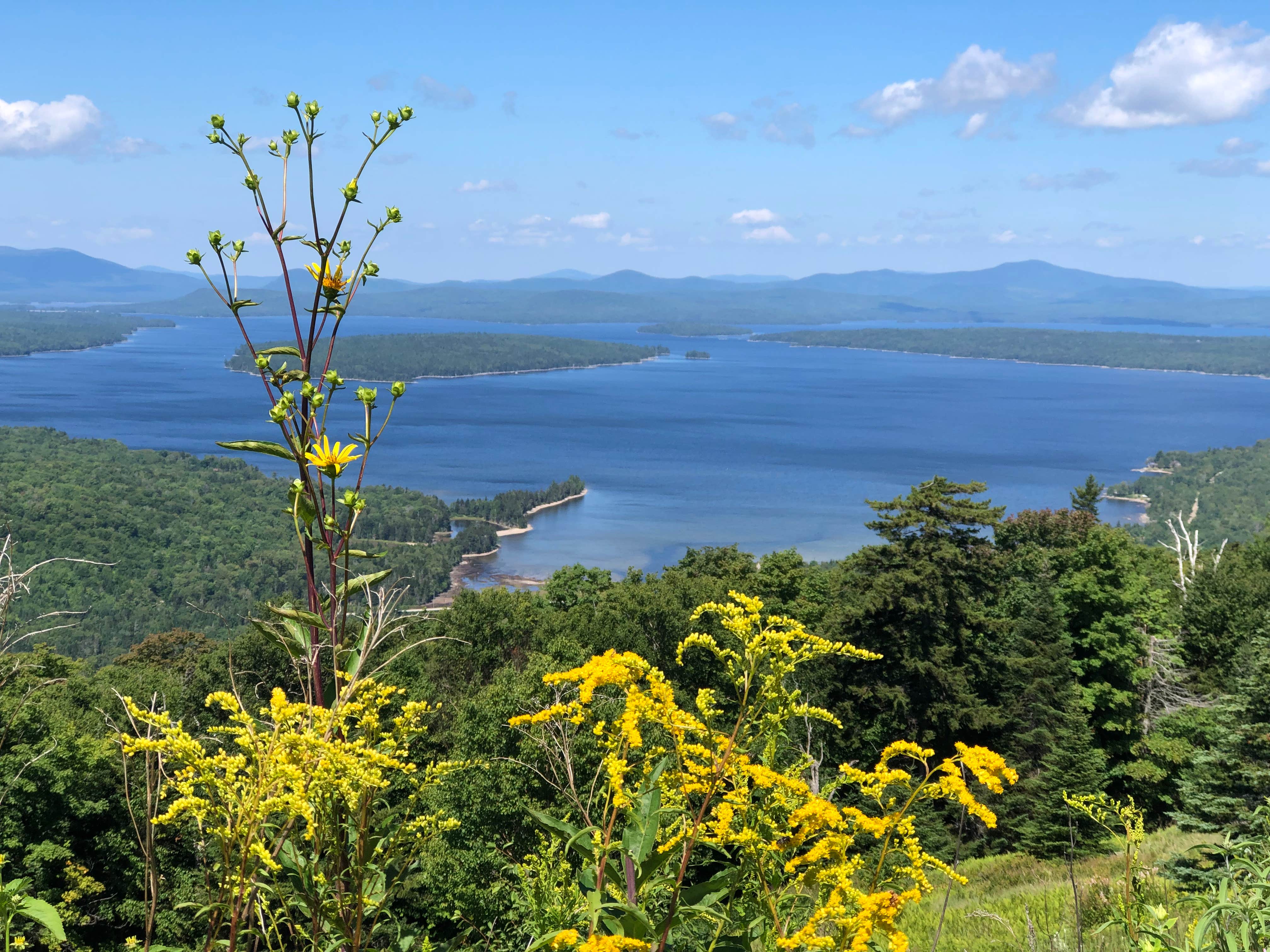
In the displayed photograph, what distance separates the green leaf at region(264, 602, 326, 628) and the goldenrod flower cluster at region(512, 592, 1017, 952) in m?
0.96

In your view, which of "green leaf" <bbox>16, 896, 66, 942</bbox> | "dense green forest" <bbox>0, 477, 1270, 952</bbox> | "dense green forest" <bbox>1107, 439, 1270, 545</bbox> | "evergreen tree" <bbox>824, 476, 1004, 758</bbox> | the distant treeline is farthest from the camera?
the distant treeline

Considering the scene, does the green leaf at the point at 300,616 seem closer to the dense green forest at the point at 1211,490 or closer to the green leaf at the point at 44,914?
the green leaf at the point at 44,914

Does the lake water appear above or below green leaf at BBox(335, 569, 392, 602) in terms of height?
below

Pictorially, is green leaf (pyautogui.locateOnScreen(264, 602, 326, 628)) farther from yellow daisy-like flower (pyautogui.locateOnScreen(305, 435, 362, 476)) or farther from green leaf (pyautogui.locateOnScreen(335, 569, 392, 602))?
yellow daisy-like flower (pyautogui.locateOnScreen(305, 435, 362, 476))

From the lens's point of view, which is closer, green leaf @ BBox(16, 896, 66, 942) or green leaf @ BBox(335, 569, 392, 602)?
green leaf @ BBox(16, 896, 66, 942)

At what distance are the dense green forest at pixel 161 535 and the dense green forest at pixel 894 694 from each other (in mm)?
36812

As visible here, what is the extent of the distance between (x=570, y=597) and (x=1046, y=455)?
4579 inches

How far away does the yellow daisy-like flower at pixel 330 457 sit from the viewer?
2.11 meters

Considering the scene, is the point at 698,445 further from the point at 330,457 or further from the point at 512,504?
the point at 330,457

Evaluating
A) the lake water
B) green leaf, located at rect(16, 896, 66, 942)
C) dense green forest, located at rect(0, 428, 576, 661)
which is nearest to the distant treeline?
dense green forest, located at rect(0, 428, 576, 661)

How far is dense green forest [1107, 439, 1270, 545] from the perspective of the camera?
8469 centimetres

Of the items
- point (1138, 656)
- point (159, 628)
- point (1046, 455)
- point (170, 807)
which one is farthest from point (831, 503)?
point (170, 807)

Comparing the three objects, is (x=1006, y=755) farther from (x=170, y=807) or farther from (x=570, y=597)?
(x=170, y=807)

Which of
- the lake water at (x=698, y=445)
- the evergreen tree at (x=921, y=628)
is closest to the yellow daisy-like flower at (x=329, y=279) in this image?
the evergreen tree at (x=921, y=628)
